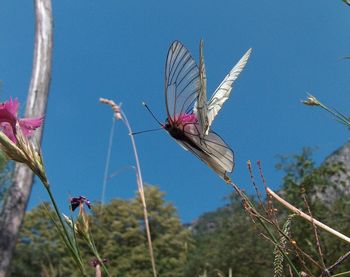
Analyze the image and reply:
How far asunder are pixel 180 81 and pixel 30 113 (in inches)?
270

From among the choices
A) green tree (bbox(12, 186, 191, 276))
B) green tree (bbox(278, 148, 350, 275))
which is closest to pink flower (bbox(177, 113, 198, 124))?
green tree (bbox(278, 148, 350, 275))

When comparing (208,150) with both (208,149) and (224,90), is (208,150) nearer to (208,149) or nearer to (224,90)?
(208,149)

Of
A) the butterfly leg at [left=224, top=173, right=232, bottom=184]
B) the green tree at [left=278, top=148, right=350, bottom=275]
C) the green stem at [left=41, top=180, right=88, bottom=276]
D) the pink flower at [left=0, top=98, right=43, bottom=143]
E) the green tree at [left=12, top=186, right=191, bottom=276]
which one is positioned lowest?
the butterfly leg at [left=224, top=173, right=232, bottom=184]

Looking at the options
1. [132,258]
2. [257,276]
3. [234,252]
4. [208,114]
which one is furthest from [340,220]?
[132,258]

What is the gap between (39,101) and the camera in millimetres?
7566

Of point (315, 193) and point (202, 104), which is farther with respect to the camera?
point (315, 193)

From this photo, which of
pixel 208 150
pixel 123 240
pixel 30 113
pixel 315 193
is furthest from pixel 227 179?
pixel 123 240

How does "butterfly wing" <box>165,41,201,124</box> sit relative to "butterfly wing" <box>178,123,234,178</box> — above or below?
above

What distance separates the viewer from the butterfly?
28.7 inches

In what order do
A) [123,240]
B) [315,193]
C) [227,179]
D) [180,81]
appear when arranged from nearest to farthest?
[227,179] < [180,81] < [315,193] < [123,240]

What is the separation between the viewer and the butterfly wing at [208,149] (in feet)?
2.39

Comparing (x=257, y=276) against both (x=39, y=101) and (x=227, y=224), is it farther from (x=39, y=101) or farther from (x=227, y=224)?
(x=39, y=101)

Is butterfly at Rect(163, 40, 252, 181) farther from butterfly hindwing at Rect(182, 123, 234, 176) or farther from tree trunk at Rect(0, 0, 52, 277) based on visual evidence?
tree trunk at Rect(0, 0, 52, 277)

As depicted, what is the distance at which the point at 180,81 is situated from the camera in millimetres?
824
